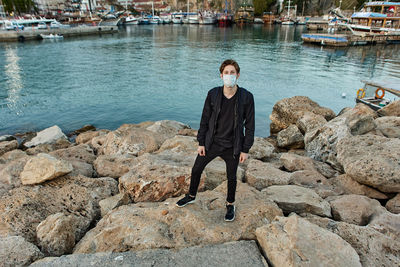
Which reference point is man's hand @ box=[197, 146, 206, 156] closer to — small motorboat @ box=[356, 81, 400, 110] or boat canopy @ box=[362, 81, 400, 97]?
small motorboat @ box=[356, 81, 400, 110]

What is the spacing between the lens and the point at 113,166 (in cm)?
705

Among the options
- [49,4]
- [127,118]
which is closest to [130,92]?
[127,118]

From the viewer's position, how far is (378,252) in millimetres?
3752

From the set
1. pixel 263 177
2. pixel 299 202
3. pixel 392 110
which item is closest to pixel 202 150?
pixel 299 202

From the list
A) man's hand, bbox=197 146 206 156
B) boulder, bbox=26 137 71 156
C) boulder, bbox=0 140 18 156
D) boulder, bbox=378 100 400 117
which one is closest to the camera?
man's hand, bbox=197 146 206 156

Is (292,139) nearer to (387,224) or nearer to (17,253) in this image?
(387,224)

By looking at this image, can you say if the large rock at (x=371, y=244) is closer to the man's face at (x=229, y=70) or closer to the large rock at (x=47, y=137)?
the man's face at (x=229, y=70)

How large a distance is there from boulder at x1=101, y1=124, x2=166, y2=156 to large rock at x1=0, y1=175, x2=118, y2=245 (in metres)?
2.77

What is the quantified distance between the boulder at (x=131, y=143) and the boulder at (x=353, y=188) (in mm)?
5571

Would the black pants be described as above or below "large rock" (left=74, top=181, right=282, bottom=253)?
above

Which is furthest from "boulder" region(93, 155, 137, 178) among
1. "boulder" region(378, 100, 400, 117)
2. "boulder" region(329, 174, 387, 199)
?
"boulder" region(378, 100, 400, 117)

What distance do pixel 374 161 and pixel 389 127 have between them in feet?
13.9

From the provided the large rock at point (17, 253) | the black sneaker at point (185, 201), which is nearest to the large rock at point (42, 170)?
the large rock at point (17, 253)

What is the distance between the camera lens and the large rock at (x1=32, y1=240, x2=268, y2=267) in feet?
11.5
